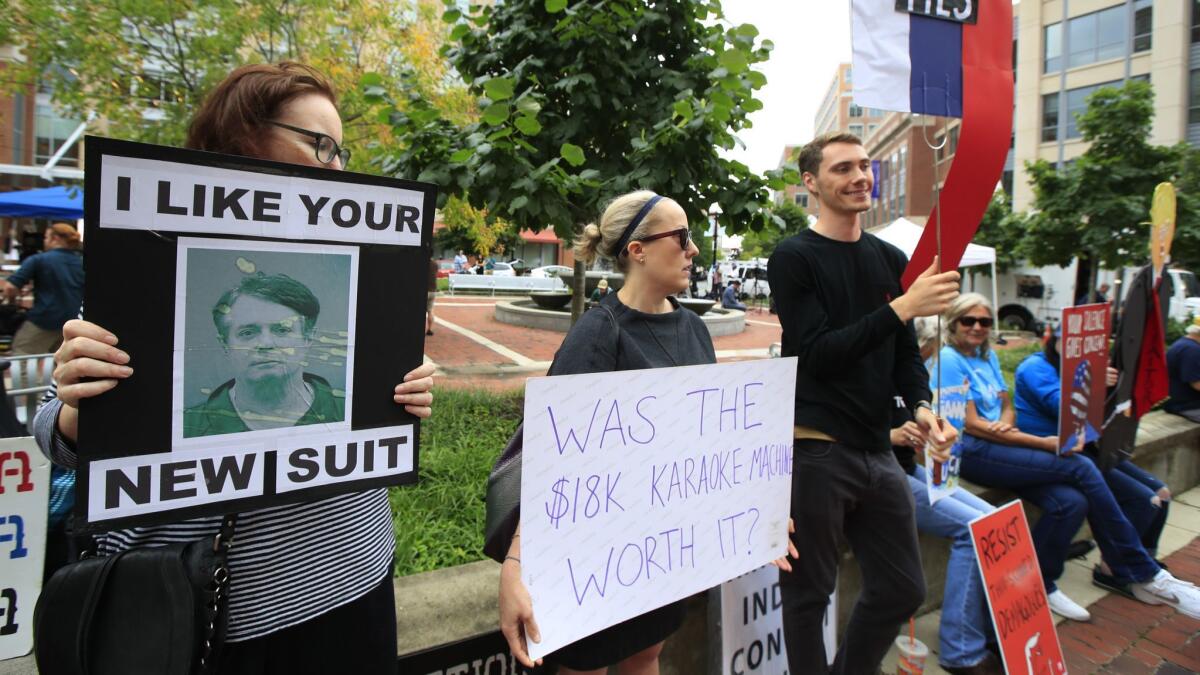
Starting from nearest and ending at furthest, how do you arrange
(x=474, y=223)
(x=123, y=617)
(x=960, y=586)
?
1. (x=123, y=617)
2. (x=960, y=586)
3. (x=474, y=223)

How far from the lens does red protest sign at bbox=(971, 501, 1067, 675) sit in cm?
252

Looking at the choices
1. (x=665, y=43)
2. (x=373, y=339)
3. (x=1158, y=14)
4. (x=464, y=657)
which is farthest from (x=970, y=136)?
(x=1158, y=14)

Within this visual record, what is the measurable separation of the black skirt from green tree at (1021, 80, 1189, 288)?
17934 millimetres

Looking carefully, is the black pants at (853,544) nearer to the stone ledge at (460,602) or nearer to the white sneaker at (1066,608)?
the stone ledge at (460,602)

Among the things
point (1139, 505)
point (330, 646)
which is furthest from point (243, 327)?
point (1139, 505)

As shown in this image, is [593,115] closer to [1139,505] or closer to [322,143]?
[322,143]

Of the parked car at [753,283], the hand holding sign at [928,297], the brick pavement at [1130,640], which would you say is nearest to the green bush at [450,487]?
the hand holding sign at [928,297]

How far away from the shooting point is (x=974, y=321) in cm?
343

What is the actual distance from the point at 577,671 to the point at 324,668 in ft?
2.28

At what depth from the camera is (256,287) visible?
3.84 ft

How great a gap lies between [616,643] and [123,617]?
1131mm

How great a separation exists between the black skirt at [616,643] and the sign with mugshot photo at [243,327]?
2.39 ft

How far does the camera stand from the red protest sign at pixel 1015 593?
252 centimetres

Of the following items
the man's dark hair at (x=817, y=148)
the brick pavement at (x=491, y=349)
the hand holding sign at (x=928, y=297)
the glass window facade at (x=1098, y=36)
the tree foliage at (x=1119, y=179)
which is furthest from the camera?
the glass window facade at (x=1098, y=36)
